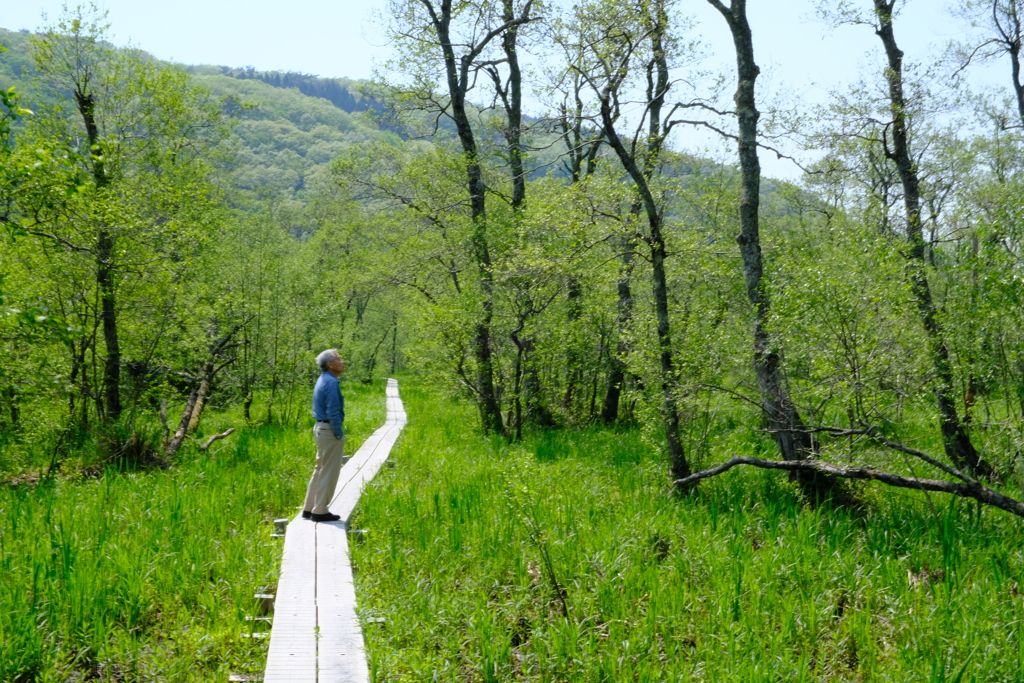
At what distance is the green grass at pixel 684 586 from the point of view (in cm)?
395

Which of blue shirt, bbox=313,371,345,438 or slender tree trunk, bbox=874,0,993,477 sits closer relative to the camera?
blue shirt, bbox=313,371,345,438

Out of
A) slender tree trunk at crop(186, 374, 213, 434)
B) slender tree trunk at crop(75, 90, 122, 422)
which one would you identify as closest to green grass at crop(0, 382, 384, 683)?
slender tree trunk at crop(75, 90, 122, 422)

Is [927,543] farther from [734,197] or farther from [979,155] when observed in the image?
[979,155]

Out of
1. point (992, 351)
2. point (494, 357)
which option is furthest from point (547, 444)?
point (992, 351)

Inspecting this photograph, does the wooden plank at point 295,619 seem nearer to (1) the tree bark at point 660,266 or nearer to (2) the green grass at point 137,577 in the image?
(2) the green grass at point 137,577

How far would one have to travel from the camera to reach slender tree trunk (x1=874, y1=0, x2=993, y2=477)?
747cm

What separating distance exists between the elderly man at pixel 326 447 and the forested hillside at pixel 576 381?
754 mm

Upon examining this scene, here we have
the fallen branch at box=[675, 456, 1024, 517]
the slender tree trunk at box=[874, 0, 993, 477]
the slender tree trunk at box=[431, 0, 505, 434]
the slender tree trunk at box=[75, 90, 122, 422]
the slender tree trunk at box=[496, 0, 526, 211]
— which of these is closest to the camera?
the fallen branch at box=[675, 456, 1024, 517]

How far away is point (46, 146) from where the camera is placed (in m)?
7.16

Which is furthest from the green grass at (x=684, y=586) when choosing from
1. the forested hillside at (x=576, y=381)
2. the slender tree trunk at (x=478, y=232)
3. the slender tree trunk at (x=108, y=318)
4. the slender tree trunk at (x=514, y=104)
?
the slender tree trunk at (x=514, y=104)

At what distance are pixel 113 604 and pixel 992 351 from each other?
29.2 ft

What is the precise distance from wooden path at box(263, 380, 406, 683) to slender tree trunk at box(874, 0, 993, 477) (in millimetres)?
6535

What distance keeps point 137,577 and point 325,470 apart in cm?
220

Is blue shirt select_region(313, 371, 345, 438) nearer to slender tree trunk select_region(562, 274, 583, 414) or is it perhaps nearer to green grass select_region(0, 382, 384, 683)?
green grass select_region(0, 382, 384, 683)
